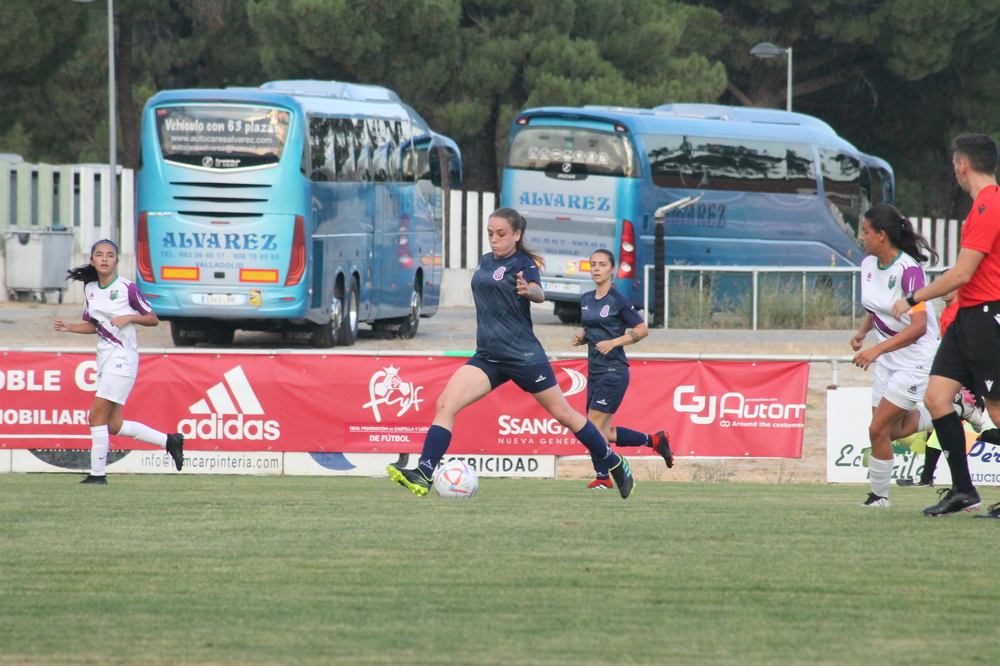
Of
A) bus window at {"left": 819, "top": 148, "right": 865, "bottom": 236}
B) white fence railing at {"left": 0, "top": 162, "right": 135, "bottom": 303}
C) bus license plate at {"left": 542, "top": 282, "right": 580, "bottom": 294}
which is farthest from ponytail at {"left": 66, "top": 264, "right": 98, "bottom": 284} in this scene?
bus window at {"left": 819, "top": 148, "right": 865, "bottom": 236}

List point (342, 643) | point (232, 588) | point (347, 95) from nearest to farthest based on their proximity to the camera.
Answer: point (342, 643), point (232, 588), point (347, 95)

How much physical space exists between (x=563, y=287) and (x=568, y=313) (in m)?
2.25

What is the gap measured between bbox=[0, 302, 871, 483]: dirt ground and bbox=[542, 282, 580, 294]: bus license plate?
775mm

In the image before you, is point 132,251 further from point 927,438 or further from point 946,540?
point 946,540

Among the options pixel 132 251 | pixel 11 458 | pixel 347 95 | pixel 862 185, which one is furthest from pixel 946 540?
pixel 132 251

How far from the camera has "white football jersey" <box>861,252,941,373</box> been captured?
823cm

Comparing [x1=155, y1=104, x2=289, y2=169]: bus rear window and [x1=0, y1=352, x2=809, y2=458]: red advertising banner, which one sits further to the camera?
[x1=155, y1=104, x2=289, y2=169]: bus rear window

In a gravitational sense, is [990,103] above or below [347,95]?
above

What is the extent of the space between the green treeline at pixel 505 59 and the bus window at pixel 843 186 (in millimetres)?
11182

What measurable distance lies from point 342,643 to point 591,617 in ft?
3.17

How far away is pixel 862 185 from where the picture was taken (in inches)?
1220

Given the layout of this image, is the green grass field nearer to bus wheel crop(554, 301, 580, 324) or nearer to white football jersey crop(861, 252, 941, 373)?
white football jersey crop(861, 252, 941, 373)

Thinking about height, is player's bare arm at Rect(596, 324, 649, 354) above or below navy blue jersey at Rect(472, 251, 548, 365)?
below

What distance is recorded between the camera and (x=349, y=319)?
23219 millimetres
